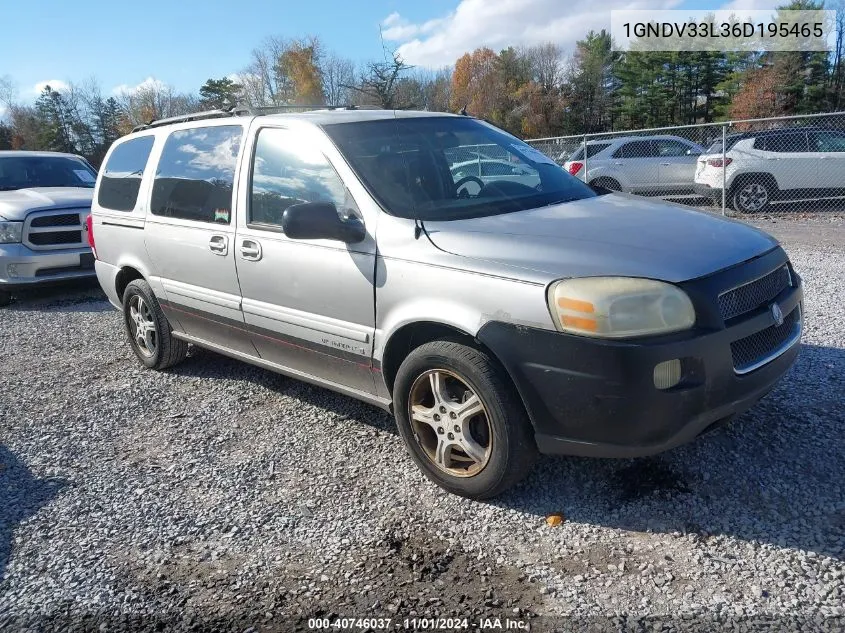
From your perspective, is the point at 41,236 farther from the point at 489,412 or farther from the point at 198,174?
the point at 489,412

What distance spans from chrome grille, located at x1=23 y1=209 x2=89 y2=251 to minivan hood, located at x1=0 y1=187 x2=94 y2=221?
0.08 m

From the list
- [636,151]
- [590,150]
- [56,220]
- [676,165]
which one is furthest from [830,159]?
[56,220]

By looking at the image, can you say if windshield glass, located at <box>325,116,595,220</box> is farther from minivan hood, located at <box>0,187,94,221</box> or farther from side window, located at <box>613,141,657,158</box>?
side window, located at <box>613,141,657,158</box>

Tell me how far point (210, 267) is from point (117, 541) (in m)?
1.88

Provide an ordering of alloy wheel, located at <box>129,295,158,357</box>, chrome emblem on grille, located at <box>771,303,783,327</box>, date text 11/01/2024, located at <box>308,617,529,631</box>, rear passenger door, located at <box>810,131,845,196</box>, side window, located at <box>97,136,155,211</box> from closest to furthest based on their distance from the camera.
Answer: date text 11/01/2024, located at <box>308,617,529,631</box> → chrome emblem on grille, located at <box>771,303,783,327</box> → side window, located at <box>97,136,155,211</box> → alloy wheel, located at <box>129,295,158,357</box> → rear passenger door, located at <box>810,131,845,196</box>

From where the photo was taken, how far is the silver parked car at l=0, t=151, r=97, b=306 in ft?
28.1

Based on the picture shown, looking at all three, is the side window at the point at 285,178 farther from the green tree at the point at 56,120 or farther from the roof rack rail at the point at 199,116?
the green tree at the point at 56,120

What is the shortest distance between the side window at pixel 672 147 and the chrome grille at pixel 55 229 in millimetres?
10823

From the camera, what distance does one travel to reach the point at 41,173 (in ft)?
32.9

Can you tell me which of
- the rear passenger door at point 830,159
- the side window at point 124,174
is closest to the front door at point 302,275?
the side window at point 124,174

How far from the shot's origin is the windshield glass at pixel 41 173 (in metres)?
9.79

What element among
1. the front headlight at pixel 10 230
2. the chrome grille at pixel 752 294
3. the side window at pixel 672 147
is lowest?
the chrome grille at pixel 752 294

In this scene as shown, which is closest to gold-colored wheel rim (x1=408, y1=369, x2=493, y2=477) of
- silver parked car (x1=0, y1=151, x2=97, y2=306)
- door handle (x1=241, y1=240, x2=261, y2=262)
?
door handle (x1=241, y1=240, x2=261, y2=262)

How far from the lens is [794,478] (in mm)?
3227
